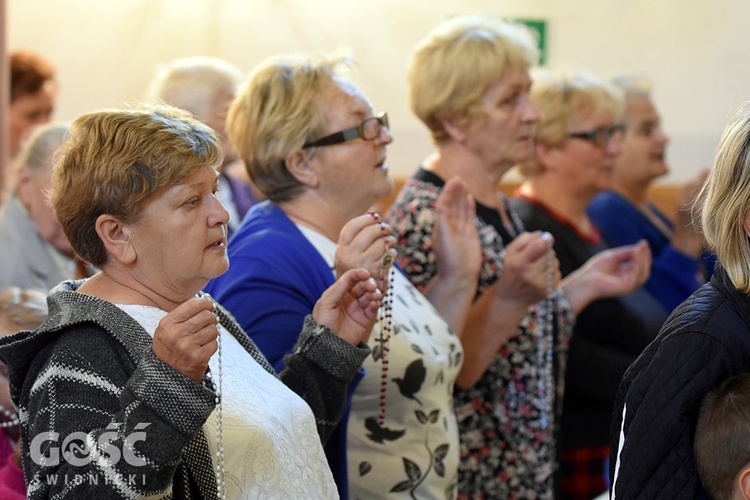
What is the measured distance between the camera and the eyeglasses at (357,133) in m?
2.20

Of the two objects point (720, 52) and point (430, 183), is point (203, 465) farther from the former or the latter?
point (720, 52)

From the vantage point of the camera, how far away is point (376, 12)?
6.08 meters

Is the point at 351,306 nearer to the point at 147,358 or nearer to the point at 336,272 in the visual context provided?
the point at 336,272

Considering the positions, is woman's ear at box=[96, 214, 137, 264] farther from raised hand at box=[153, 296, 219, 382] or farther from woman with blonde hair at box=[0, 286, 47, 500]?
woman with blonde hair at box=[0, 286, 47, 500]

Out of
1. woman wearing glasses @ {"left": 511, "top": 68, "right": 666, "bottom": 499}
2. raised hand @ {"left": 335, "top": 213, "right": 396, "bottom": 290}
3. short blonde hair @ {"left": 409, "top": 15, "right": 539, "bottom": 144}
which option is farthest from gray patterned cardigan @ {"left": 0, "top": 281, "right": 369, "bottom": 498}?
woman wearing glasses @ {"left": 511, "top": 68, "right": 666, "bottom": 499}

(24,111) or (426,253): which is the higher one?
(426,253)

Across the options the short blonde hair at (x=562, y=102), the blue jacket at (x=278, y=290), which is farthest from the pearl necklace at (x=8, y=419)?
the short blonde hair at (x=562, y=102)

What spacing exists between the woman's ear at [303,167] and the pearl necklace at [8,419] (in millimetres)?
791

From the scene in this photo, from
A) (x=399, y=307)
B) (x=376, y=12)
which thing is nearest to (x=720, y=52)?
(x=376, y=12)

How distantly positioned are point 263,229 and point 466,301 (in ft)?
2.00

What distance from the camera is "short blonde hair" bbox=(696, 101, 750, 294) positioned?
5.38ft

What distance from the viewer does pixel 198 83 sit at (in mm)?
3533

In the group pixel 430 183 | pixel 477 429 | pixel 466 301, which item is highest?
pixel 430 183

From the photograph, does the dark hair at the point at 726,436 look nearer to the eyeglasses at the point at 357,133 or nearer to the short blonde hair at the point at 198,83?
the eyeglasses at the point at 357,133
